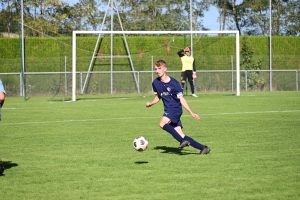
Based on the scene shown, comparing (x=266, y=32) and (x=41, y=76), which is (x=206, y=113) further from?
(x=266, y=32)

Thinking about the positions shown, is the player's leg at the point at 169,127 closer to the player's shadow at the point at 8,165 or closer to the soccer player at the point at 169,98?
the soccer player at the point at 169,98

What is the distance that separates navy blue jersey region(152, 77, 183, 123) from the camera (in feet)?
35.9

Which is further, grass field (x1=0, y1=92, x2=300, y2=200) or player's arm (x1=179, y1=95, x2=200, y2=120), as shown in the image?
player's arm (x1=179, y1=95, x2=200, y2=120)

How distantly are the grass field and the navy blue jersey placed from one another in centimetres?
67

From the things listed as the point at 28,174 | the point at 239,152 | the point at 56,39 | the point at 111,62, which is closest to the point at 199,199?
the point at 28,174

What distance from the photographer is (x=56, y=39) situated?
3584 cm

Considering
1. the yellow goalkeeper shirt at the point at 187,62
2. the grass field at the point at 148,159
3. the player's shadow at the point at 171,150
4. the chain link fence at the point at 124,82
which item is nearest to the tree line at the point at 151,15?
the chain link fence at the point at 124,82

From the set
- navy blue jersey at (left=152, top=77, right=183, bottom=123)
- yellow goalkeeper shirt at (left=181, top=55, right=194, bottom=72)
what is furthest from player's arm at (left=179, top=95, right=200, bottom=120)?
yellow goalkeeper shirt at (left=181, top=55, right=194, bottom=72)

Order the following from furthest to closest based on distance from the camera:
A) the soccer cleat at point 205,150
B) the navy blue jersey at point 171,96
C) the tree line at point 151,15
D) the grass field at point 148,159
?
the tree line at point 151,15, the navy blue jersey at point 171,96, the soccer cleat at point 205,150, the grass field at point 148,159

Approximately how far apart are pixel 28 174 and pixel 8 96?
24.8m

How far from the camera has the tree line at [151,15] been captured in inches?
1569

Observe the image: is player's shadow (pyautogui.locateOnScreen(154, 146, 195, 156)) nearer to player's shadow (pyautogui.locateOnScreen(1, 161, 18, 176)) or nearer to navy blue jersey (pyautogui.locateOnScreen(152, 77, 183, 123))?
navy blue jersey (pyautogui.locateOnScreen(152, 77, 183, 123))

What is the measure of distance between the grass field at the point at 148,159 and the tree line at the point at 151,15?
22.4m

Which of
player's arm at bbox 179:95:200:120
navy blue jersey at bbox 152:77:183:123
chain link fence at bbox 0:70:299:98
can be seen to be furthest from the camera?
chain link fence at bbox 0:70:299:98
